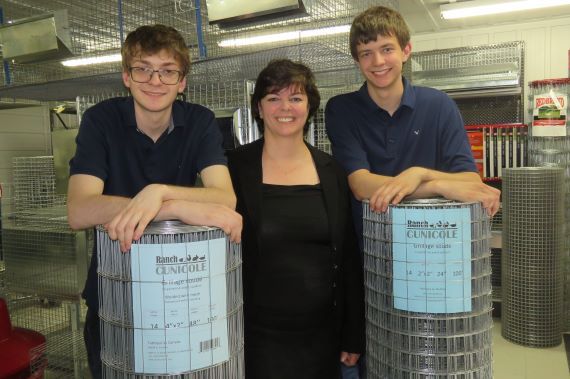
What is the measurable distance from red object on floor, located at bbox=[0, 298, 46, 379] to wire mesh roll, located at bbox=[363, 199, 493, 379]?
2.35m

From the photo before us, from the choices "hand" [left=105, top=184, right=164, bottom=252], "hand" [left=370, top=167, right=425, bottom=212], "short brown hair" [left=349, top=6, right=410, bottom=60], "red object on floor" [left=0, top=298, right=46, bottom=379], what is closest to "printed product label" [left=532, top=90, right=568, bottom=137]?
"short brown hair" [left=349, top=6, right=410, bottom=60]

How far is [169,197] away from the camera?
3.89 ft

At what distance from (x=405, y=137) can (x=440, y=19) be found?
5156 mm

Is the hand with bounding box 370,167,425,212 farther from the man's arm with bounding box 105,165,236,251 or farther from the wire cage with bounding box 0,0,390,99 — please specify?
the wire cage with bounding box 0,0,390,99

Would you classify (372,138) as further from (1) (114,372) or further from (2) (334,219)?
(1) (114,372)

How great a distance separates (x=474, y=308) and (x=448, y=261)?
0.51 feet

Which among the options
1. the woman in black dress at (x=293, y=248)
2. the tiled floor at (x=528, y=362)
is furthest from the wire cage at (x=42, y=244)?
the tiled floor at (x=528, y=362)

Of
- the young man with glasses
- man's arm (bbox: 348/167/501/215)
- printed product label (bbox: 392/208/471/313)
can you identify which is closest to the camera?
printed product label (bbox: 392/208/471/313)

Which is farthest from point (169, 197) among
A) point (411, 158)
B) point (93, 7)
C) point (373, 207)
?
point (93, 7)

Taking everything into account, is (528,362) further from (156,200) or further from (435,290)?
(156,200)

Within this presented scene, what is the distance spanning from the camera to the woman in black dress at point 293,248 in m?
1.60

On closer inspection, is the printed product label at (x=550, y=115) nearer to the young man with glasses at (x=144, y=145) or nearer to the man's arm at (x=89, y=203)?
the young man with glasses at (x=144, y=145)

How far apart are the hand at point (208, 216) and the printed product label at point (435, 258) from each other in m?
0.40

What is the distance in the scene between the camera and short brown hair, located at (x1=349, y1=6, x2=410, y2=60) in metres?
1.67
